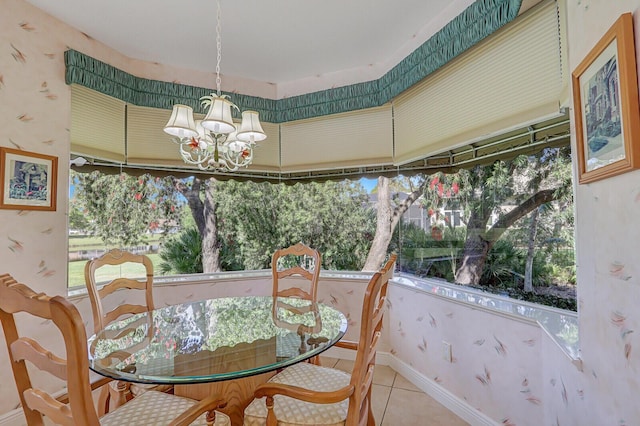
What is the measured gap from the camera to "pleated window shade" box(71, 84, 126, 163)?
2.32m

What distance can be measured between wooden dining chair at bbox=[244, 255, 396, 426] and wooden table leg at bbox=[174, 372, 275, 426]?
0.15 m

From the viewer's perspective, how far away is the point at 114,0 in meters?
1.99

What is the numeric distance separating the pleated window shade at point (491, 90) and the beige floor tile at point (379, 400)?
186 centimetres

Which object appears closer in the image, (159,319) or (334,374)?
(334,374)

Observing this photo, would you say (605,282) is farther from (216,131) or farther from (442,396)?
(216,131)

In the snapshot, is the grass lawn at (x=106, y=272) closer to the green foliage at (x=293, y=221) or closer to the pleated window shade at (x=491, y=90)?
the green foliage at (x=293, y=221)

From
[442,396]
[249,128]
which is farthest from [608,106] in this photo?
[442,396]

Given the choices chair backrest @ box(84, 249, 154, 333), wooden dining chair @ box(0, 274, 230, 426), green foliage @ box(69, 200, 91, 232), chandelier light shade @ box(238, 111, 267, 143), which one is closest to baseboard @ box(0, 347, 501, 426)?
chair backrest @ box(84, 249, 154, 333)

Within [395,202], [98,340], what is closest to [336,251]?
[395,202]

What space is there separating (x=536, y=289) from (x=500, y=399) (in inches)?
26.5

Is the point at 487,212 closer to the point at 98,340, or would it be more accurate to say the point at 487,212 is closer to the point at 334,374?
the point at 334,374

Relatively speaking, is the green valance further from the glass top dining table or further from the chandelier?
the glass top dining table

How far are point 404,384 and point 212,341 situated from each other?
1654 mm

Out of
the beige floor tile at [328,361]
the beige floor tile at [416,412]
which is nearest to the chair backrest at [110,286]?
the beige floor tile at [328,361]
